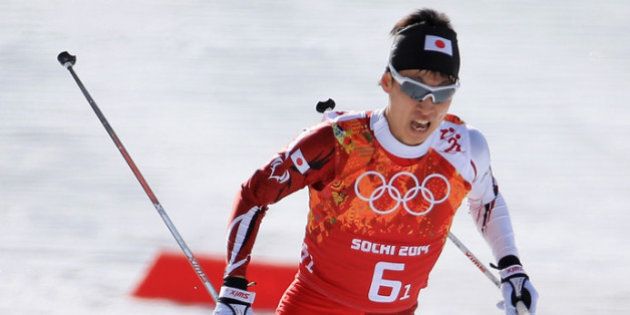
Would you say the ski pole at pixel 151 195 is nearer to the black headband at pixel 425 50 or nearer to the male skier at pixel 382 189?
the male skier at pixel 382 189

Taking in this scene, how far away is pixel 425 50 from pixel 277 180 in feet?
2.19

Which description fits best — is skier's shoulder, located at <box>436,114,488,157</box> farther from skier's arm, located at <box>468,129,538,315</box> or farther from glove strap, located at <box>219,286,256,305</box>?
glove strap, located at <box>219,286,256,305</box>

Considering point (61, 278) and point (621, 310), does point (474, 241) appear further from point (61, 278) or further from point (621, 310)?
point (61, 278)

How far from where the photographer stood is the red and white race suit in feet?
12.3

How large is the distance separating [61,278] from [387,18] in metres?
5.42

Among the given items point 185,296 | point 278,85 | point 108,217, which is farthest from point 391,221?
point 278,85

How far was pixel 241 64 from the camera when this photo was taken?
9828mm

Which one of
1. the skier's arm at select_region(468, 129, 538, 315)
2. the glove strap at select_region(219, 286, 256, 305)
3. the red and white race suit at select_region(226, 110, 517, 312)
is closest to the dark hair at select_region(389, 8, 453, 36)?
the red and white race suit at select_region(226, 110, 517, 312)

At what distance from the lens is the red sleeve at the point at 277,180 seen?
147 inches

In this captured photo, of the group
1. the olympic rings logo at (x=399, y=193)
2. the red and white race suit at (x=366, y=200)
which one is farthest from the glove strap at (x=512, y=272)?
the olympic rings logo at (x=399, y=193)

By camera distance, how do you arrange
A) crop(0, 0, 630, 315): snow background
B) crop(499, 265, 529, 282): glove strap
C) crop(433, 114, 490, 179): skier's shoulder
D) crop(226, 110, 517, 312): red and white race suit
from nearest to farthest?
crop(226, 110, 517, 312): red and white race suit
crop(433, 114, 490, 179): skier's shoulder
crop(499, 265, 529, 282): glove strap
crop(0, 0, 630, 315): snow background

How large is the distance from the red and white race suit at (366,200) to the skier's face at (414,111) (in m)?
0.05

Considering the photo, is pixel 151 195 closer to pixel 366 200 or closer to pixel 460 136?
pixel 366 200

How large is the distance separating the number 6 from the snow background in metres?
2.08
